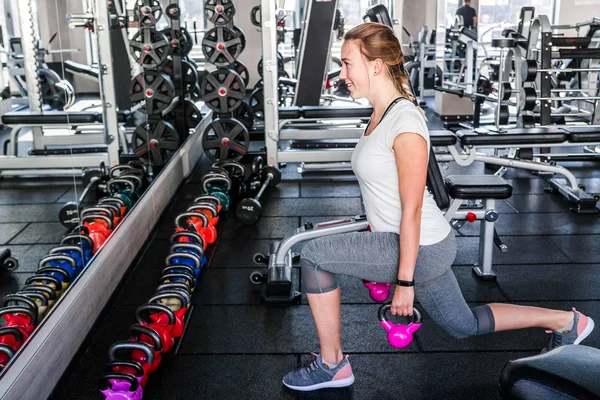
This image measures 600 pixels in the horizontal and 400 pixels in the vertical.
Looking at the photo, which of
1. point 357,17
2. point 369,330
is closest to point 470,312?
point 369,330

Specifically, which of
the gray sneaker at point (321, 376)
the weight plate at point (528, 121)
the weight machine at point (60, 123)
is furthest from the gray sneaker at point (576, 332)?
the weight plate at point (528, 121)

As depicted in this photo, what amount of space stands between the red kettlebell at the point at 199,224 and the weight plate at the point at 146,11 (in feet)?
5.23

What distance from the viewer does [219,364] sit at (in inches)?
80.7

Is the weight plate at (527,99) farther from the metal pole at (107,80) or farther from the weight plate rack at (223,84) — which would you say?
the metal pole at (107,80)

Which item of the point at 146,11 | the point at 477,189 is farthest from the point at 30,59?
the point at 146,11

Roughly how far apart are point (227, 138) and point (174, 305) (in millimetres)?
2264

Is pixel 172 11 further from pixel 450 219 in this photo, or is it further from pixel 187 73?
pixel 450 219

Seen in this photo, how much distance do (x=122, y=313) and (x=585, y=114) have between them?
14.2ft

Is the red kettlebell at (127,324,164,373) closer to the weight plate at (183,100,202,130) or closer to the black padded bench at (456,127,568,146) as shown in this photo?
the black padded bench at (456,127,568,146)

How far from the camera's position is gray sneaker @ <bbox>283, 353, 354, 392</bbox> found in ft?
5.97

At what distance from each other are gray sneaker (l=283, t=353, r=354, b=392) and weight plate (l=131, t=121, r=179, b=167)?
2201mm

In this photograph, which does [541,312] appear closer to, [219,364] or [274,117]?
[219,364]

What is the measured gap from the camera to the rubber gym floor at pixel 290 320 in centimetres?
191

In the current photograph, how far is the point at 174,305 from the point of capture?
2211 mm
